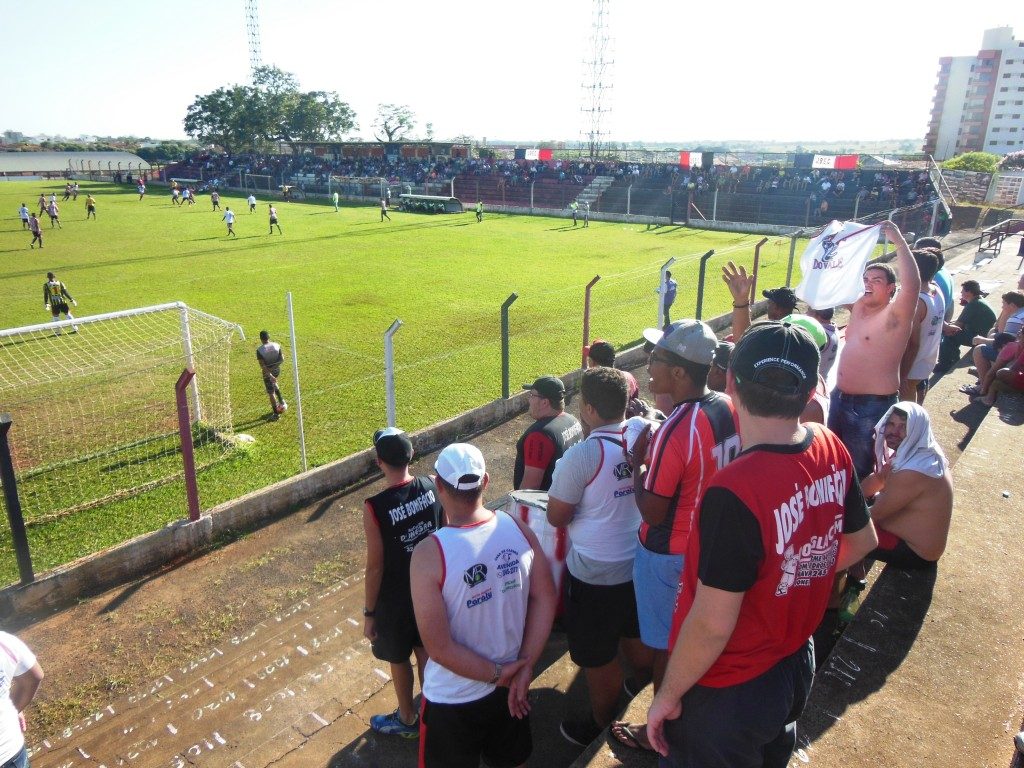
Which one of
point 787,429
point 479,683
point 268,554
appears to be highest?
point 787,429

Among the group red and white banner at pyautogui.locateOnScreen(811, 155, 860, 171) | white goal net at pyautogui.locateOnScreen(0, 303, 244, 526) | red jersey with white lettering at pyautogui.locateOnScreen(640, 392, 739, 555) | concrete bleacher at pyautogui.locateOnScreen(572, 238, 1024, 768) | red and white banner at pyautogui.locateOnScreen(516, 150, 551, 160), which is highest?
red and white banner at pyautogui.locateOnScreen(516, 150, 551, 160)

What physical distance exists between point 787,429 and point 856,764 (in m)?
1.79

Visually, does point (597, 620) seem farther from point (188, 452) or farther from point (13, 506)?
point (13, 506)

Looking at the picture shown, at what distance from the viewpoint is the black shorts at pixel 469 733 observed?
9.21ft

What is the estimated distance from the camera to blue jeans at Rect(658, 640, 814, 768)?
2.12 meters

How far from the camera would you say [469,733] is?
112 inches

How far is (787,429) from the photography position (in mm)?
2008

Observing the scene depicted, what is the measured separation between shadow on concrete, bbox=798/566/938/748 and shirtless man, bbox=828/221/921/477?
1.14m

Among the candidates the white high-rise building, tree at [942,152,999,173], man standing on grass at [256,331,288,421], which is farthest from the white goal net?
the white high-rise building

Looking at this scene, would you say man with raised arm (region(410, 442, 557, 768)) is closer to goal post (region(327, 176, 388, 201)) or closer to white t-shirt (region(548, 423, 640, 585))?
white t-shirt (region(548, 423, 640, 585))

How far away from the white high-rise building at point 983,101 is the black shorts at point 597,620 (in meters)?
115

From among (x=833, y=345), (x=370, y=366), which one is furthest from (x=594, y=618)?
(x=370, y=366)

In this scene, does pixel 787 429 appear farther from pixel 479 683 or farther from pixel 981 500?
pixel 981 500

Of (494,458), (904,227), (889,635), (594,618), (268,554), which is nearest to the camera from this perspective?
(594,618)
